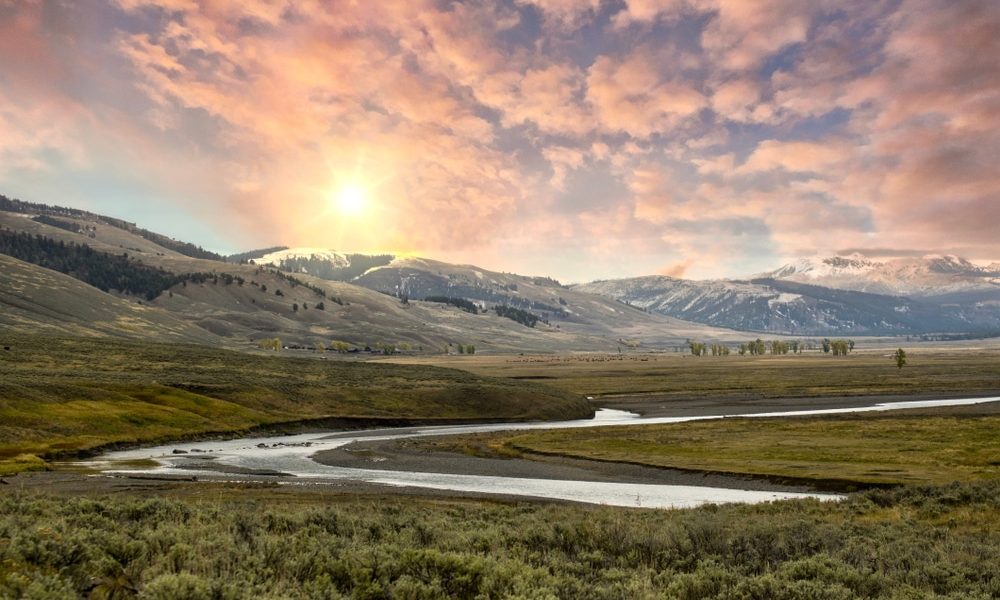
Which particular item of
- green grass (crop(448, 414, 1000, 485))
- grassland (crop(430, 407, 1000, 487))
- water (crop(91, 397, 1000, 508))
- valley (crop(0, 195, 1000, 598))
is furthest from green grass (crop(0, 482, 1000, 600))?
green grass (crop(448, 414, 1000, 485))

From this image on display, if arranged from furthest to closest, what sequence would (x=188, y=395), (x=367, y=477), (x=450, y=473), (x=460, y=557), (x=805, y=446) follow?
(x=188, y=395) < (x=805, y=446) < (x=450, y=473) < (x=367, y=477) < (x=460, y=557)

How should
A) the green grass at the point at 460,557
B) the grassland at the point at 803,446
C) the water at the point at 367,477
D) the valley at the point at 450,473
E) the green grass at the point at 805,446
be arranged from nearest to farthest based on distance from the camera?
the green grass at the point at 460,557, the valley at the point at 450,473, the water at the point at 367,477, the grassland at the point at 803,446, the green grass at the point at 805,446

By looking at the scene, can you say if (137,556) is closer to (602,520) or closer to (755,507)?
(602,520)

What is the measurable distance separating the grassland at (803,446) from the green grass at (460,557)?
29.9 meters

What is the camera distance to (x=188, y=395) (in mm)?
101938

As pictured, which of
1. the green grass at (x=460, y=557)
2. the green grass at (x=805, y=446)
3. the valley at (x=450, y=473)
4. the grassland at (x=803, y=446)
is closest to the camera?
the green grass at (x=460, y=557)

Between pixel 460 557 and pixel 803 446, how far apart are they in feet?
218

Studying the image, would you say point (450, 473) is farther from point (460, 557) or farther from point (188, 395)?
point (188, 395)

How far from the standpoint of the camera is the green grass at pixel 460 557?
12.7 metres

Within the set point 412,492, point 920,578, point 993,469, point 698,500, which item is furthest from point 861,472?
point 920,578

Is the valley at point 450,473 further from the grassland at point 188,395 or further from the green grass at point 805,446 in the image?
the grassland at point 188,395

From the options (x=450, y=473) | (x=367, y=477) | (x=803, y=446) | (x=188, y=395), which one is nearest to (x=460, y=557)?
(x=367, y=477)

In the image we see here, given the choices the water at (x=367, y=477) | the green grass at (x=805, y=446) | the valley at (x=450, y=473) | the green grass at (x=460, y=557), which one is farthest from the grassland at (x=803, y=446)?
the green grass at (x=460, y=557)

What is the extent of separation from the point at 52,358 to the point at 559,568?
153 metres
